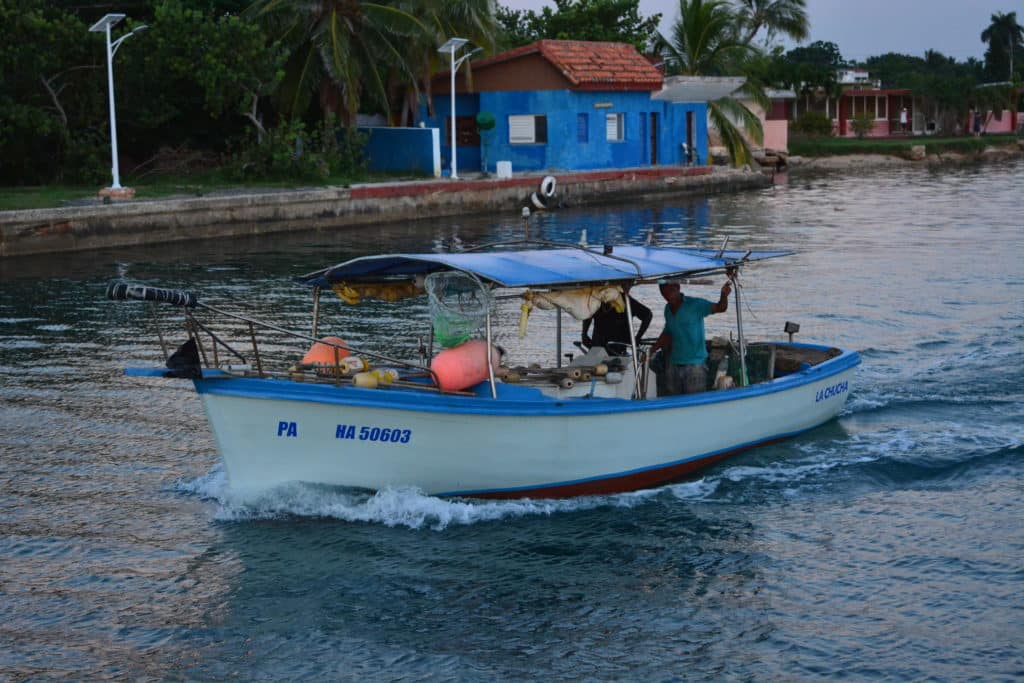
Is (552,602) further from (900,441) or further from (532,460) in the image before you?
(900,441)

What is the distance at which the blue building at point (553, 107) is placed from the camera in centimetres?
3816

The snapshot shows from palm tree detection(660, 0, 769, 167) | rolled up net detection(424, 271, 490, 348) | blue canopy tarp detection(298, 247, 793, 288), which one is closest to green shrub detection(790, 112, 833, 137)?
palm tree detection(660, 0, 769, 167)

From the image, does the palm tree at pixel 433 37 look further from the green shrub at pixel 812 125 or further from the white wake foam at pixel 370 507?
the green shrub at pixel 812 125

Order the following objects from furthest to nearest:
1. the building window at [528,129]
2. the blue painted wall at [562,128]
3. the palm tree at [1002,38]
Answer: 1. the palm tree at [1002,38]
2. the building window at [528,129]
3. the blue painted wall at [562,128]

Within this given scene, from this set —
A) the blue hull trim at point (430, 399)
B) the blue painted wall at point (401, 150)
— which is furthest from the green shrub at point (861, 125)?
the blue hull trim at point (430, 399)

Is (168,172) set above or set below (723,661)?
above

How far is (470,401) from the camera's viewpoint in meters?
9.36

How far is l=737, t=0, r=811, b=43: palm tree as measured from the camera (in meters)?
53.2

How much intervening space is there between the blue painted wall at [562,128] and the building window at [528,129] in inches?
6.0

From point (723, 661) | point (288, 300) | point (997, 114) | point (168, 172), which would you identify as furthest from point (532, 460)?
point (997, 114)

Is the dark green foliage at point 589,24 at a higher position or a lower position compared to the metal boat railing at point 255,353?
higher

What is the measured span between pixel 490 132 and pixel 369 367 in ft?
99.3

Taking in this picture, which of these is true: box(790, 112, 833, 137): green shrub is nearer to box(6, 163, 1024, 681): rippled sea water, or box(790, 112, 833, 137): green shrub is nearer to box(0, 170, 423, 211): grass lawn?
box(0, 170, 423, 211): grass lawn

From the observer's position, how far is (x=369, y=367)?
33.0 feet
